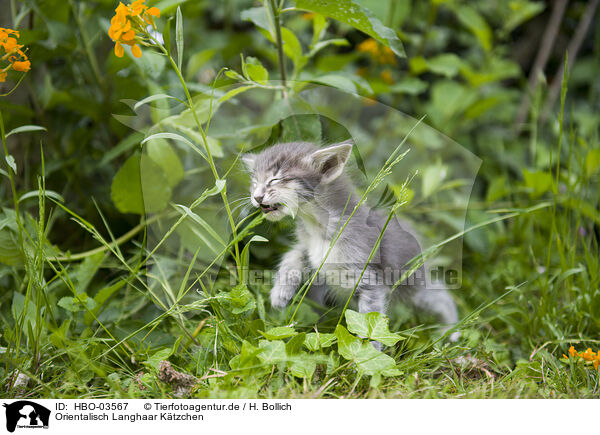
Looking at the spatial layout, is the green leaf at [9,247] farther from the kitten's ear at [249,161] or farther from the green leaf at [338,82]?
the green leaf at [338,82]

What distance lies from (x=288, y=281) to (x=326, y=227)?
187mm

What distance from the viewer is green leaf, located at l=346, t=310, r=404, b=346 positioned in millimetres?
1203

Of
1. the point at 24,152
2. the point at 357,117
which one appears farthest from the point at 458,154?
the point at 24,152

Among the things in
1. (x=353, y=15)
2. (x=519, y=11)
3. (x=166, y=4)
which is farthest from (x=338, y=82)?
(x=519, y=11)

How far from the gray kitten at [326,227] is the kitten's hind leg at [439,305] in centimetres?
12

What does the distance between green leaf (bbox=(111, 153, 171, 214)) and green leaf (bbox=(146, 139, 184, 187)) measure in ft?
0.05

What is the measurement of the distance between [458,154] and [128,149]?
1.44m

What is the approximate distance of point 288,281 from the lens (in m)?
1.37

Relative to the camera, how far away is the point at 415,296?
5.04 ft

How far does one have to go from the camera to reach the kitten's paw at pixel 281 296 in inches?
53.6

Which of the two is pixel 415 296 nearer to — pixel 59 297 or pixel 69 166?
pixel 59 297

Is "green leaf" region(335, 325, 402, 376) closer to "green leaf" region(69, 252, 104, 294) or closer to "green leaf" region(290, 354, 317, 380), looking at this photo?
"green leaf" region(290, 354, 317, 380)

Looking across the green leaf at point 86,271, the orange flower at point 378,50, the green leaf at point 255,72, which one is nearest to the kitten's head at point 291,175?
the green leaf at point 255,72

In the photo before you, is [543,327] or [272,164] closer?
[272,164]
